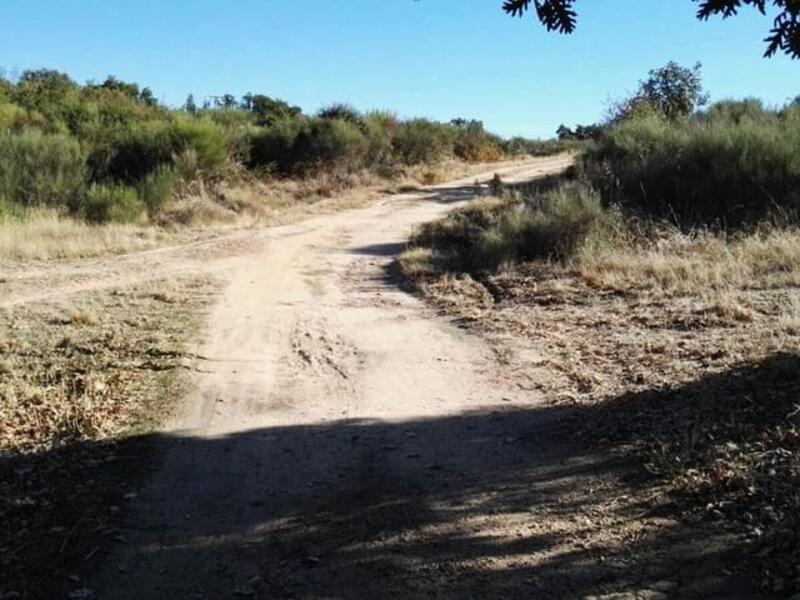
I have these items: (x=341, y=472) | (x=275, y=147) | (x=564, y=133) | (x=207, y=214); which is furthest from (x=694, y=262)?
(x=564, y=133)

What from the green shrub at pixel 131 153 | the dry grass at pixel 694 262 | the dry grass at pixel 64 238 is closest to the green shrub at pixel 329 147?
the green shrub at pixel 131 153

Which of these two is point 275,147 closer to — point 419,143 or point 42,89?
point 42,89

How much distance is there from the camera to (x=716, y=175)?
14.7 meters

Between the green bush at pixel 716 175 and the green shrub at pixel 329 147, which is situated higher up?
the green shrub at pixel 329 147

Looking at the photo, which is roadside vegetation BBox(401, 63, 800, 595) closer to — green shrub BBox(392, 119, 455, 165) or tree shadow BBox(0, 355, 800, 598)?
tree shadow BBox(0, 355, 800, 598)

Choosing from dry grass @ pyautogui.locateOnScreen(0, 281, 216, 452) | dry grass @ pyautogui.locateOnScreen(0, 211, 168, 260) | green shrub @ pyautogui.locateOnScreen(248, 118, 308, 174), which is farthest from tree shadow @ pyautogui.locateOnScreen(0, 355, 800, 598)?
green shrub @ pyautogui.locateOnScreen(248, 118, 308, 174)

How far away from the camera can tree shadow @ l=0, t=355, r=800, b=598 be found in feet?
12.2

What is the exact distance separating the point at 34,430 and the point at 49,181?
43.4 ft

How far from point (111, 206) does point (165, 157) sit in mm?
3584

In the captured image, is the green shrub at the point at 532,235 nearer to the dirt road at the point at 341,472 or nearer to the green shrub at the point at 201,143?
the dirt road at the point at 341,472

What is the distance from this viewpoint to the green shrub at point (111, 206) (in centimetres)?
1697

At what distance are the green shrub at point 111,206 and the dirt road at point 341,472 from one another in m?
8.21

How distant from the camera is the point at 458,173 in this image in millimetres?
30234

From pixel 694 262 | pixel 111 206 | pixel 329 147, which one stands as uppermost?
pixel 329 147
